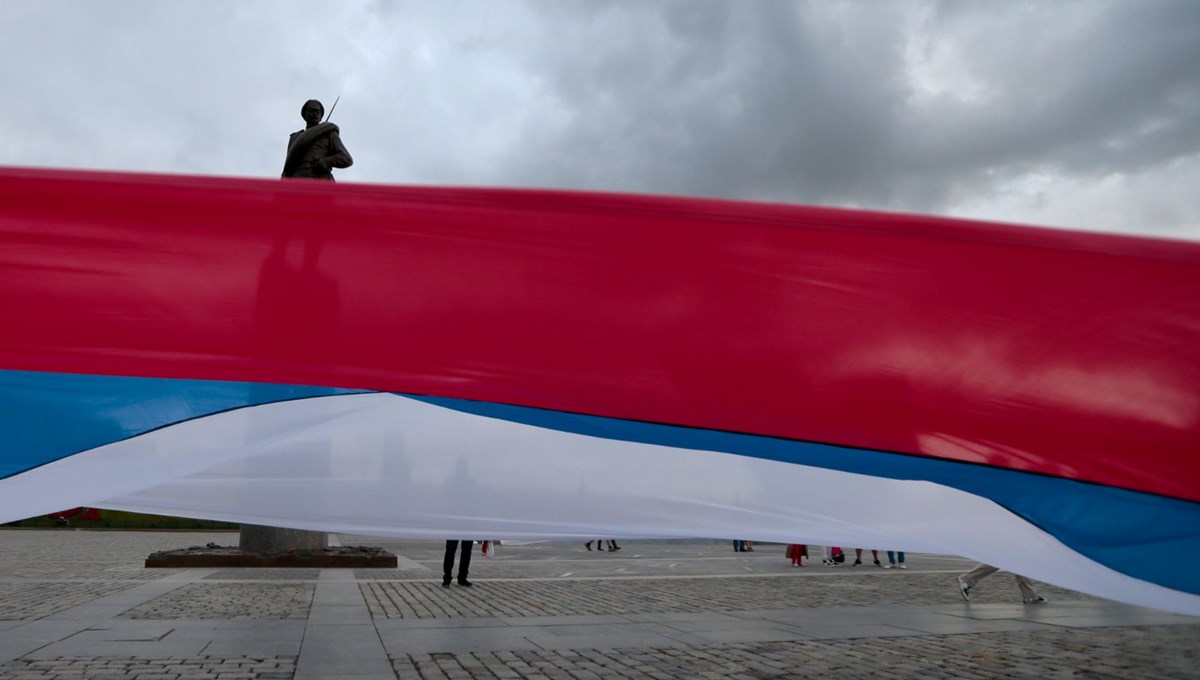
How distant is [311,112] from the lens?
1094 centimetres

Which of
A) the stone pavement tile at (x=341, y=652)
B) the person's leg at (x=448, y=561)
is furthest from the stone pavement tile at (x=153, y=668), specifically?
the person's leg at (x=448, y=561)

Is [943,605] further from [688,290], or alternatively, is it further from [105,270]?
[105,270]

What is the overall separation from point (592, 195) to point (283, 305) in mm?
1389

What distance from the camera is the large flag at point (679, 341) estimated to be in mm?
4012

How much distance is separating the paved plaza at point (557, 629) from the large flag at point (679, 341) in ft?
8.72

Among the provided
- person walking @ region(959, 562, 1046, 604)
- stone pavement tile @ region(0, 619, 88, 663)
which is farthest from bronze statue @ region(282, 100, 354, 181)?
person walking @ region(959, 562, 1046, 604)

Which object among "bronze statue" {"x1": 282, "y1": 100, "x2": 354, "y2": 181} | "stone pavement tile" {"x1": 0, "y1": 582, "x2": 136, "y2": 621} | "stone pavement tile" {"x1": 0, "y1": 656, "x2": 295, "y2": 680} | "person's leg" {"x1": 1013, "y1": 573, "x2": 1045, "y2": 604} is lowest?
"stone pavement tile" {"x1": 0, "y1": 582, "x2": 136, "y2": 621}

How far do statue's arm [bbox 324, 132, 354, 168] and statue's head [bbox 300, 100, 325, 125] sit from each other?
19.2 inches

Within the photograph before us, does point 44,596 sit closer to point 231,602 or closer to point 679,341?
point 231,602

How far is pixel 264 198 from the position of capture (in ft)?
13.5

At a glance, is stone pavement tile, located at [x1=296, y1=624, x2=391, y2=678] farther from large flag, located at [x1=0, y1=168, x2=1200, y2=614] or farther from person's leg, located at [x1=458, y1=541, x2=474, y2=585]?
person's leg, located at [x1=458, y1=541, x2=474, y2=585]

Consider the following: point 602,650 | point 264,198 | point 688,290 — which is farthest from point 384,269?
point 602,650

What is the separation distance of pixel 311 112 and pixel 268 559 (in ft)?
29.9

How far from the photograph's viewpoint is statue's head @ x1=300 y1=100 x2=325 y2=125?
430 inches
